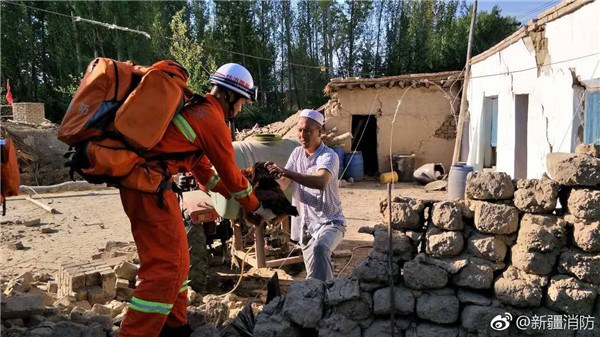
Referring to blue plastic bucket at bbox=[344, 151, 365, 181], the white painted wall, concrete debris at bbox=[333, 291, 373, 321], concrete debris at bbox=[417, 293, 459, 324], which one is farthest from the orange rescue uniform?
blue plastic bucket at bbox=[344, 151, 365, 181]

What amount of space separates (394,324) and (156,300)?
1.49m

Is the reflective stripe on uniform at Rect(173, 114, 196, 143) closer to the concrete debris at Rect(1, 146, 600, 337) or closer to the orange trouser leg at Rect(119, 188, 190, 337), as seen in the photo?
the orange trouser leg at Rect(119, 188, 190, 337)

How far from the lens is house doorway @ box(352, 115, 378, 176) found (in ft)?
54.2

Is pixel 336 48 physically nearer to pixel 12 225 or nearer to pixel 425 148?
pixel 425 148

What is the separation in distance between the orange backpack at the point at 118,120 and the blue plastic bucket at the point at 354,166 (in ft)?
39.4

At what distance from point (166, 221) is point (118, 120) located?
0.69 m

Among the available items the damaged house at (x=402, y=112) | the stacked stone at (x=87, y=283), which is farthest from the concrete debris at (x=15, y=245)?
the damaged house at (x=402, y=112)

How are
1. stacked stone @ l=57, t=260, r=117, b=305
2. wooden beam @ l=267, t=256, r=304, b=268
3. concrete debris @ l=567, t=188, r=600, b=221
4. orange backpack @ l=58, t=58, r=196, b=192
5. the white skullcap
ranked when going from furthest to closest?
wooden beam @ l=267, t=256, r=304, b=268 → stacked stone @ l=57, t=260, r=117, b=305 → the white skullcap → orange backpack @ l=58, t=58, r=196, b=192 → concrete debris @ l=567, t=188, r=600, b=221

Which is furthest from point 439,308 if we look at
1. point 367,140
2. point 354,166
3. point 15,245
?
point 367,140

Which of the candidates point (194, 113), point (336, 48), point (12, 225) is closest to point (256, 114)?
point (336, 48)

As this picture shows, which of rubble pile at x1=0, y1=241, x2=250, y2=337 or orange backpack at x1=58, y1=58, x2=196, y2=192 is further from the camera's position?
rubble pile at x1=0, y1=241, x2=250, y2=337

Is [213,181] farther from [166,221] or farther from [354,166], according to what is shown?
[354,166]

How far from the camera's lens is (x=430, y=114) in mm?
15023

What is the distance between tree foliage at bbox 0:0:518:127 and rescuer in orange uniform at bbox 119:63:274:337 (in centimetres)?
2556
